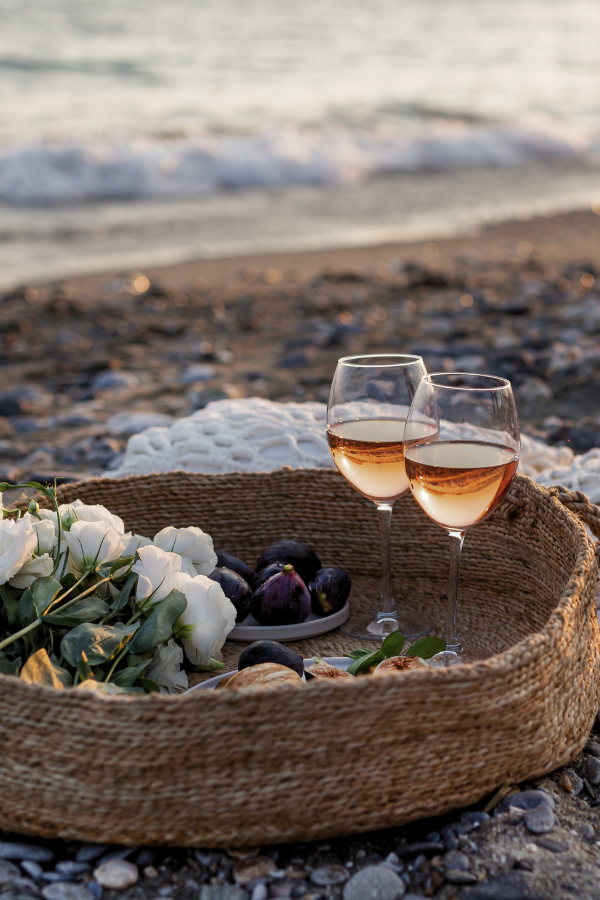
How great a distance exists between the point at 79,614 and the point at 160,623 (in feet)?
0.46

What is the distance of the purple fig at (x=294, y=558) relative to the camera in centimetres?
207

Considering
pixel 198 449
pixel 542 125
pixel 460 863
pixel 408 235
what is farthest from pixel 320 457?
pixel 542 125

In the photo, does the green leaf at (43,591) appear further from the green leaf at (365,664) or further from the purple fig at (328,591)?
the purple fig at (328,591)

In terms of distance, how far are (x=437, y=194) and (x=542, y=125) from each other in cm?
644

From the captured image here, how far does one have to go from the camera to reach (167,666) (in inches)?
62.2

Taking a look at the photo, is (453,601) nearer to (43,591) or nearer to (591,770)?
(591,770)

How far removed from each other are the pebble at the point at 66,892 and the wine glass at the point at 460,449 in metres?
0.76

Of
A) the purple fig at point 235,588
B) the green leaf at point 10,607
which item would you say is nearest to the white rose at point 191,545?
the purple fig at point 235,588

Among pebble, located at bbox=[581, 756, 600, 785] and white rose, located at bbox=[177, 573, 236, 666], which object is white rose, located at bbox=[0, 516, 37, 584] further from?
pebble, located at bbox=[581, 756, 600, 785]

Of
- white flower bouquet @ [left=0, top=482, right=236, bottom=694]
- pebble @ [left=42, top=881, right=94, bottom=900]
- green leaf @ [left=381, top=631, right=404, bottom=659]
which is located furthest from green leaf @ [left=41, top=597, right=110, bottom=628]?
green leaf @ [left=381, top=631, right=404, bottom=659]

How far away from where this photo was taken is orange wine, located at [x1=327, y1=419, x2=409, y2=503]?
1809mm

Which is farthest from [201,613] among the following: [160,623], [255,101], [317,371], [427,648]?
[255,101]

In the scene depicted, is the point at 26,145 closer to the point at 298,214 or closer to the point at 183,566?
the point at 298,214

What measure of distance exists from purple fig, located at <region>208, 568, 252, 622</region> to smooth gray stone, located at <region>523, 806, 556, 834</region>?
0.74 meters
